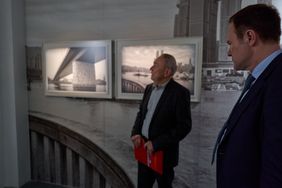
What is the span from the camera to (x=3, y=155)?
3.09 m

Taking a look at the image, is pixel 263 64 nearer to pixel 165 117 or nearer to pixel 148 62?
pixel 165 117

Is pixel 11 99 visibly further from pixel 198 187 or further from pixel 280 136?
pixel 280 136

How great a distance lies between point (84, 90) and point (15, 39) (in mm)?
1061

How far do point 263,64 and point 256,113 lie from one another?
0.21m

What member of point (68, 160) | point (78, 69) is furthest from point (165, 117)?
point (68, 160)

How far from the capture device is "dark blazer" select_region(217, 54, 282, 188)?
2.67 ft

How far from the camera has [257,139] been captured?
35.4 inches

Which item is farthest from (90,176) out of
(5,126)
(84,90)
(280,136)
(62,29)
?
(280,136)

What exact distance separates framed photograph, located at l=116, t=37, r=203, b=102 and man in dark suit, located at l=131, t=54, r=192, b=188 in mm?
438

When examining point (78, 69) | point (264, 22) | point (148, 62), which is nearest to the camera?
point (264, 22)

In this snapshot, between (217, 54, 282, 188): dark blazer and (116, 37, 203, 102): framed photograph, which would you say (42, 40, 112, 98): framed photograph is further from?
(217, 54, 282, 188): dark blazer

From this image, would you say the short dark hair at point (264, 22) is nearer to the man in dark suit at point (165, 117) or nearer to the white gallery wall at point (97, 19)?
the man in dark suit at point (165, 117)

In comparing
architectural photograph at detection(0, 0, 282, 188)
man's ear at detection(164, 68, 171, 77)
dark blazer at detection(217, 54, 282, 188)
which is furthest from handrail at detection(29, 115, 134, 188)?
dark blazer at detection(217, 54, 282, 188)

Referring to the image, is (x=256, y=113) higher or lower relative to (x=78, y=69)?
lower
